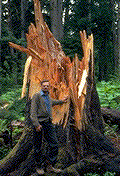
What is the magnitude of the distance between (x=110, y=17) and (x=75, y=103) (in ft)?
68.9

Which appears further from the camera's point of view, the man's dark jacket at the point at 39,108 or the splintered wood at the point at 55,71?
the splintered wood at the point at 55,71

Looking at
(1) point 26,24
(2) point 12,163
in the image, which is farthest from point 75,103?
(1) point 26,24

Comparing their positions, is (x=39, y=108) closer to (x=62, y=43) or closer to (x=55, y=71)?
(x=55, y=71)

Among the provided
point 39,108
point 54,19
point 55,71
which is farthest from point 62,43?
point 39,108

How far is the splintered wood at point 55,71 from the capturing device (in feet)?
A: 16.7

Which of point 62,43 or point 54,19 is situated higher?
point 54,19

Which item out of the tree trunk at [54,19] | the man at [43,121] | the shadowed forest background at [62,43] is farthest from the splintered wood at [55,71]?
the tree trunk at [54,19]

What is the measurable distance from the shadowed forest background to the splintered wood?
1.49 metres

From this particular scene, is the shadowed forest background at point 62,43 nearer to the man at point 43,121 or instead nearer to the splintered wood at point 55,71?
the splintered wood at point 55,71

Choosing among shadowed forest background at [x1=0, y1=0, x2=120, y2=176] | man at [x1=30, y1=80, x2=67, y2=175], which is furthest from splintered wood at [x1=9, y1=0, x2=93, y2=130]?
shadowed forest background at [x1=0, y1=0, x2=120, y2=176]

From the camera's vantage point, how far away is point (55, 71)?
18.0ft

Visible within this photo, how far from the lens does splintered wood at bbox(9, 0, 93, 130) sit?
5082mm

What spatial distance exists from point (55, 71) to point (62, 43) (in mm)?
12965

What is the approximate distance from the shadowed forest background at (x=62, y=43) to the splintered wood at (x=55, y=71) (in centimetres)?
149
